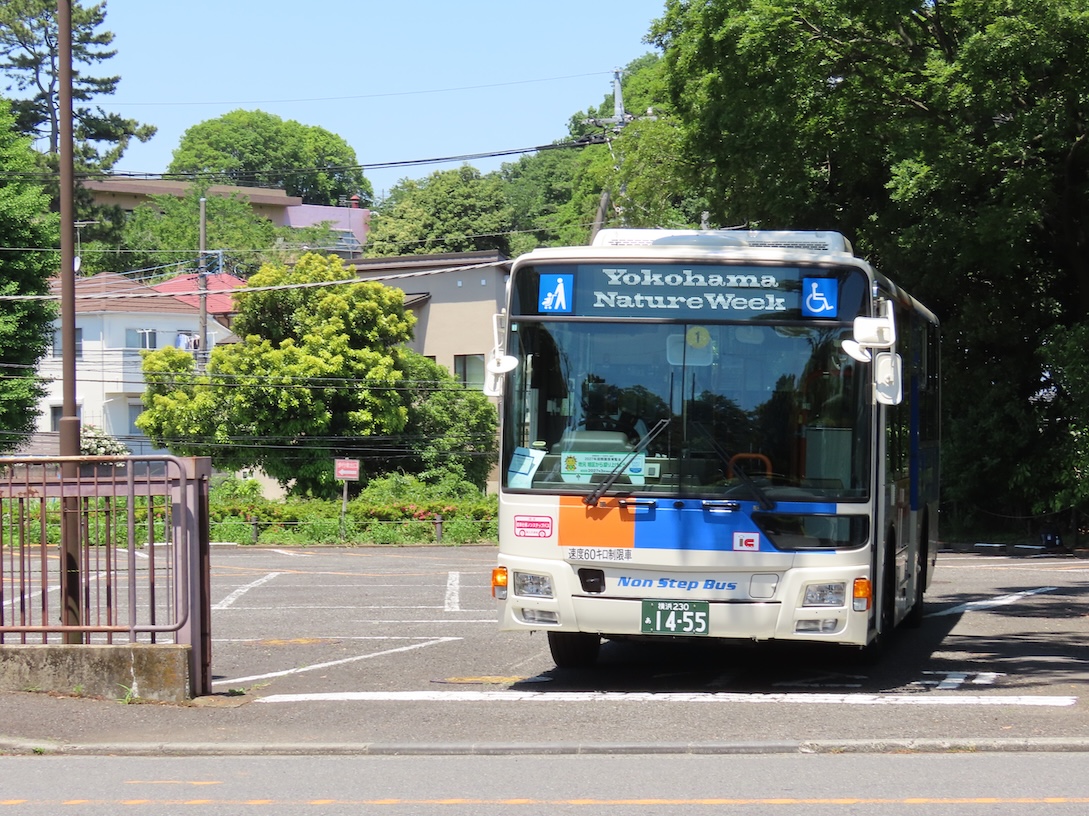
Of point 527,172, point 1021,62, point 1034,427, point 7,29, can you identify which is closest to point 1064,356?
point 1034,427

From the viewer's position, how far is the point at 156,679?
990 cm

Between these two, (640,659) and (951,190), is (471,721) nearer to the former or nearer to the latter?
(640,659)

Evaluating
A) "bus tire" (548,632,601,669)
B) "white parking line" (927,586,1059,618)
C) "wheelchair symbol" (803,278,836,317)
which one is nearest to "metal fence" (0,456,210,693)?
"bus tire" (548,632,601,669)

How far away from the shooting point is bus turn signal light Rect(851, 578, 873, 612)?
10148mm

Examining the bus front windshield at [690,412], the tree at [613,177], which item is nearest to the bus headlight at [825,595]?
the bus front windshield at [690,412]

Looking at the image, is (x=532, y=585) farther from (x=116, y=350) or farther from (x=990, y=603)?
(x=116, y=350)

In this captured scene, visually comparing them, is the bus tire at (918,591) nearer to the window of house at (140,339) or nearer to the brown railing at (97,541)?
the brown railing at (97,541)

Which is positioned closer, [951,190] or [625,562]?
[625,562]

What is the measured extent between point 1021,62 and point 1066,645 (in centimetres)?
1531

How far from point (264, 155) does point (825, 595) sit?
119442 mm

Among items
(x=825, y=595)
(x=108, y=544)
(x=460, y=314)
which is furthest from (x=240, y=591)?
(x=460, y=314)

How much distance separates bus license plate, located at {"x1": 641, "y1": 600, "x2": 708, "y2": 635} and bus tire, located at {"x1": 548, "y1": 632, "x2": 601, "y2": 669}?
1136 mm

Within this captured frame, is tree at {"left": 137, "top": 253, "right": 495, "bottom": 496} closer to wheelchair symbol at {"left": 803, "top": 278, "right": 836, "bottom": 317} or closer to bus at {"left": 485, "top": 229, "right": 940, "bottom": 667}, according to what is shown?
bus at {"left": 485, "top": 229, "right": 940, "bottom": 667}

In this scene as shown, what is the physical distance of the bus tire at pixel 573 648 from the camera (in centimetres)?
1148
